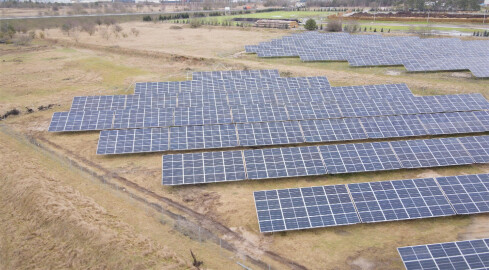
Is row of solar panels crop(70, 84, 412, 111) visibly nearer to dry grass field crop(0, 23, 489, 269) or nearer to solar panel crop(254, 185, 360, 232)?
dry grass field crop(0, 23, 489, 269)

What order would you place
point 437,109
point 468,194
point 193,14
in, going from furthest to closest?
point 193,14 → point 437,109 → point 468,194

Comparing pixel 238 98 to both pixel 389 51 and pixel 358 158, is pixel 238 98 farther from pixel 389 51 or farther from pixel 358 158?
pixel 389 51

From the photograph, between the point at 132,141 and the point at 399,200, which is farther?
the point at 132,141

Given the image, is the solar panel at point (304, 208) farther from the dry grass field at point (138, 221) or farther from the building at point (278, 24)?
the building at point (278, 24)

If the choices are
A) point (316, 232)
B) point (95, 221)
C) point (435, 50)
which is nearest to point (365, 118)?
point (316, 232)

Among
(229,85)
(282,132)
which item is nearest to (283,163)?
(282,132)

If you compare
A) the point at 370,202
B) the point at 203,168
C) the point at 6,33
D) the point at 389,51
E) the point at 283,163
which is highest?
the point at 6,33

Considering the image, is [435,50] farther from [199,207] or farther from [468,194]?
[199,207]

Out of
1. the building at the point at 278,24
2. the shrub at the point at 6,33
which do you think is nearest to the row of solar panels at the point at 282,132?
the shrub at the point at 6,33
